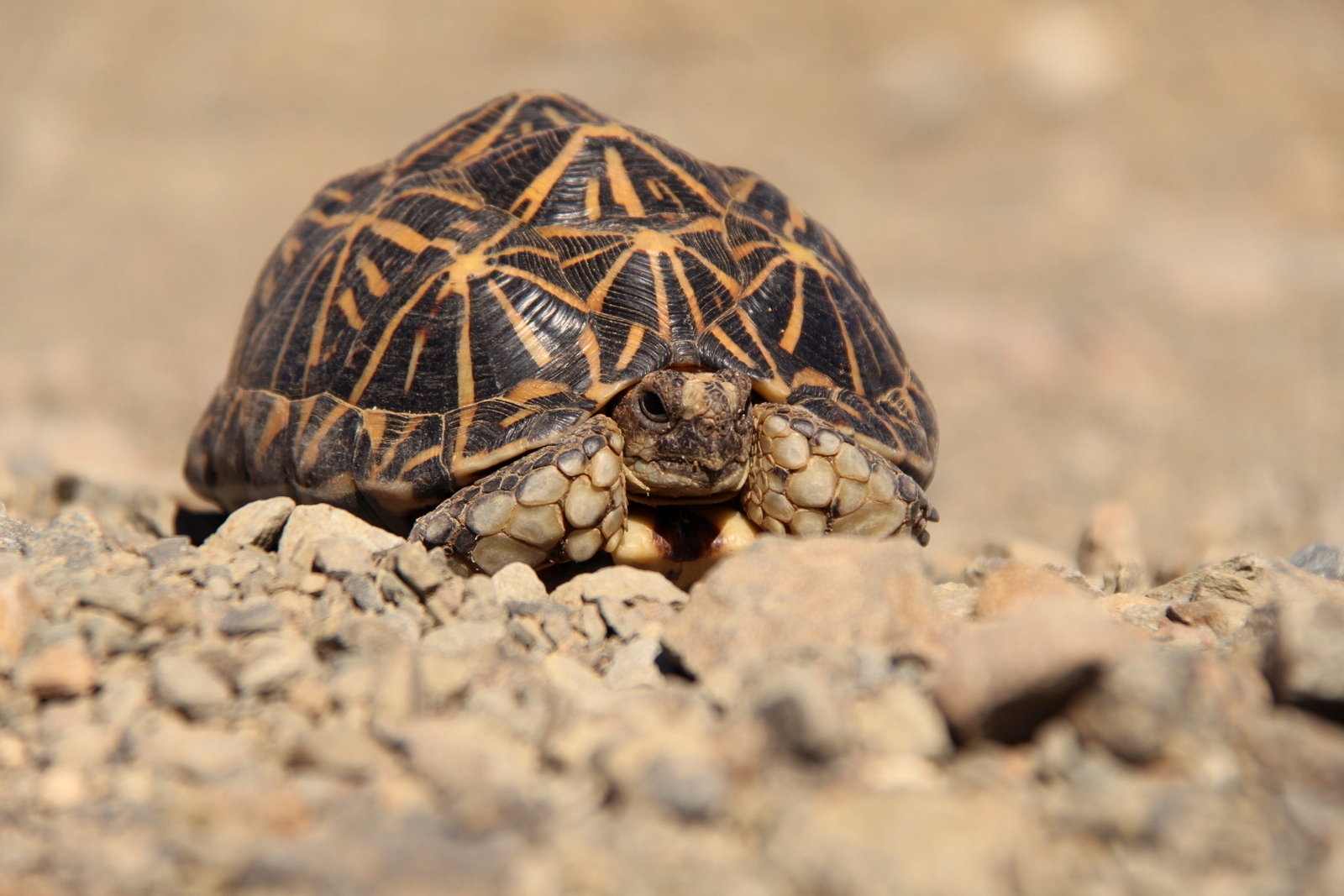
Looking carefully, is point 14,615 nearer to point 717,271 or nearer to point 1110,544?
point 717,271

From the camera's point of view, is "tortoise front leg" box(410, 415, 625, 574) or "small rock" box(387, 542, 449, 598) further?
"tortoise front leg" box(410, 415, 625, 574)

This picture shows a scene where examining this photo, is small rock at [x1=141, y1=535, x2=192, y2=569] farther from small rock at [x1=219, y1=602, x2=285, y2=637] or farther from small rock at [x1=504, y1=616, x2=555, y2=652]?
small rock at [x1=504, y1=616, x2=555, y2=652]

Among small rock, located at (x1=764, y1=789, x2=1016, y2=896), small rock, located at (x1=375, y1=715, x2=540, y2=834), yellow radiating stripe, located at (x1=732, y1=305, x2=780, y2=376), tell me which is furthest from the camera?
yellow radiating stripe, located at (x1=732, y1=305, x2=780, y2=376)

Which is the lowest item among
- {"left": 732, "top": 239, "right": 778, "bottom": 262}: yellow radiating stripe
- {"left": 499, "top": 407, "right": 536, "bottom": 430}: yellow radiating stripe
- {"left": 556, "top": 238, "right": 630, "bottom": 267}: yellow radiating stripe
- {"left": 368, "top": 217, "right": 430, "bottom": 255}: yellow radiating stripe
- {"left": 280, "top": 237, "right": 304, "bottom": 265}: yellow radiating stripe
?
{"left": 499, "top": 407, "right": 536, "bottom": 430}: yellow radiating stripe

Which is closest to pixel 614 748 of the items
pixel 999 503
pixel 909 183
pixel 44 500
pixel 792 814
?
pixel 792 814

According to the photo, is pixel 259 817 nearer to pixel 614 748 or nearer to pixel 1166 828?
pixel 614 748

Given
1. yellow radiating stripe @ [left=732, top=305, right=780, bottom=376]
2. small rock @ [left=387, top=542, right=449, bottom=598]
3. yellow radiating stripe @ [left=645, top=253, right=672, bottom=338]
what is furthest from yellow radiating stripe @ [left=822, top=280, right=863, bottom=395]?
small rock @ [left=387, top=542, right=449, bottom=598]
